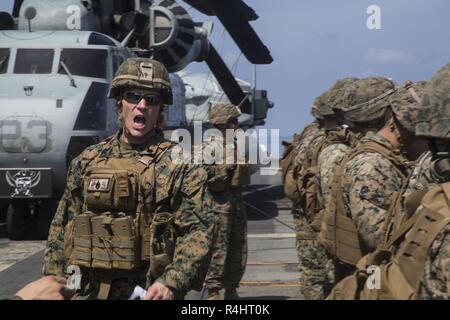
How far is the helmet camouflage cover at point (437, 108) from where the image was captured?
98.3 inches

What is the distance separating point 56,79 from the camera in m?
12.1

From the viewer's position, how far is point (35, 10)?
13453mm

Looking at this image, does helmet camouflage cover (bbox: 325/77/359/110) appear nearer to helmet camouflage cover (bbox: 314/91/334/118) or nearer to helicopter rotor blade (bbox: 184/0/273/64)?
helmet camouflage cover (bbox: 314/91/334/118)

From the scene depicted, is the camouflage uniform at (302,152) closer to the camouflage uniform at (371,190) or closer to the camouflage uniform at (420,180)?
the camouflage uniform at (371,190)

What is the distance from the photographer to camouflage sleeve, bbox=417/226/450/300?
2.24 meters

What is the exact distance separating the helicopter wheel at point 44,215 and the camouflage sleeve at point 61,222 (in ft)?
26.0

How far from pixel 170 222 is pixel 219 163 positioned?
413 cm

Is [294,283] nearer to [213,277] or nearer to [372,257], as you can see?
[213,277]

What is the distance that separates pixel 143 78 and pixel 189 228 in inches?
32.5

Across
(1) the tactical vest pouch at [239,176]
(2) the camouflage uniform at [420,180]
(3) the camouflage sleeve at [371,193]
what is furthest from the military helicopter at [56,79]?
(2) the camouflage uniform at [420,180]

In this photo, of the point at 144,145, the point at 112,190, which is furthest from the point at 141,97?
the point at 112,190

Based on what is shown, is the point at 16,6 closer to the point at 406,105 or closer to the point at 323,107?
the point at 323,107

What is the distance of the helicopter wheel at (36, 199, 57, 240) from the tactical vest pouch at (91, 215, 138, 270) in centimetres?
816

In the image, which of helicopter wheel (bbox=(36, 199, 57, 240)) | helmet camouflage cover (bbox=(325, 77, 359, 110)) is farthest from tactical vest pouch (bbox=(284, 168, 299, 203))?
helicopter wheel (bbox=(36, 199, 57, 240))
